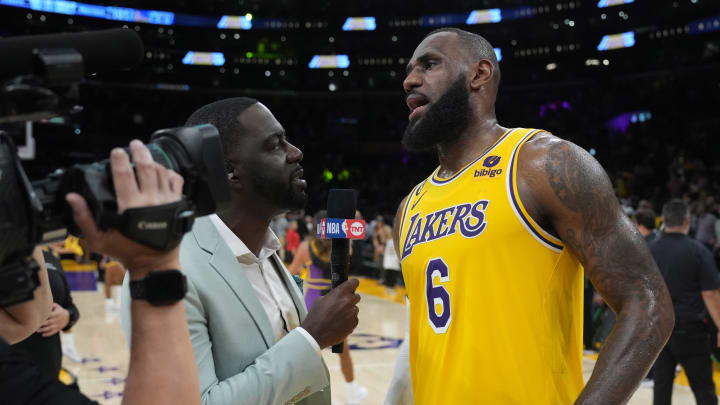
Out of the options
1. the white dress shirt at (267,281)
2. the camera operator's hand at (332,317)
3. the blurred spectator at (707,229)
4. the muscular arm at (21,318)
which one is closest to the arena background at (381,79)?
the blurred spectator at (707,229)

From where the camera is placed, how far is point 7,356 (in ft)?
3.65

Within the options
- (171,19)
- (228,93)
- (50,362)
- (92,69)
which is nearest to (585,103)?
(228,93)

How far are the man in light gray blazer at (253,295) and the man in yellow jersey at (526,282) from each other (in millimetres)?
425

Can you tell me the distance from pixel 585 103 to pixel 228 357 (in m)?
24.2

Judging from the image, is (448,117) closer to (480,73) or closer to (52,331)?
(480,73)

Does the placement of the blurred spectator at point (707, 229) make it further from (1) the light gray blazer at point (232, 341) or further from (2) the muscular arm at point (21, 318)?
(2) the muscular arm at point (21, 318)

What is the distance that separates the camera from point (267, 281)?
2.04m

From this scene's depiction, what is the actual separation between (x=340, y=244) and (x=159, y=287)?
1.05 metres

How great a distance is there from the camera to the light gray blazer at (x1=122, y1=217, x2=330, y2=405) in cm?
158

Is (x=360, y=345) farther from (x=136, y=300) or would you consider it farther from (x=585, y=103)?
(x=585, y=103)

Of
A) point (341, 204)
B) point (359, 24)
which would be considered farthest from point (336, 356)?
point (359, 24)

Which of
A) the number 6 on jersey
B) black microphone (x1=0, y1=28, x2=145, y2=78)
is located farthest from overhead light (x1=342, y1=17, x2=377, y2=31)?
black microphone (x1=0, y1=28, x2=145, y2=78)

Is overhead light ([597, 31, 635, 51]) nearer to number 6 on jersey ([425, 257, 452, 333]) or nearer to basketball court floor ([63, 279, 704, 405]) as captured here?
basketball court floor ([63, 279, 704, 405])

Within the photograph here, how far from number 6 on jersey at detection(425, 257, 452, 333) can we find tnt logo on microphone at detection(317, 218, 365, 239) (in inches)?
10.5
